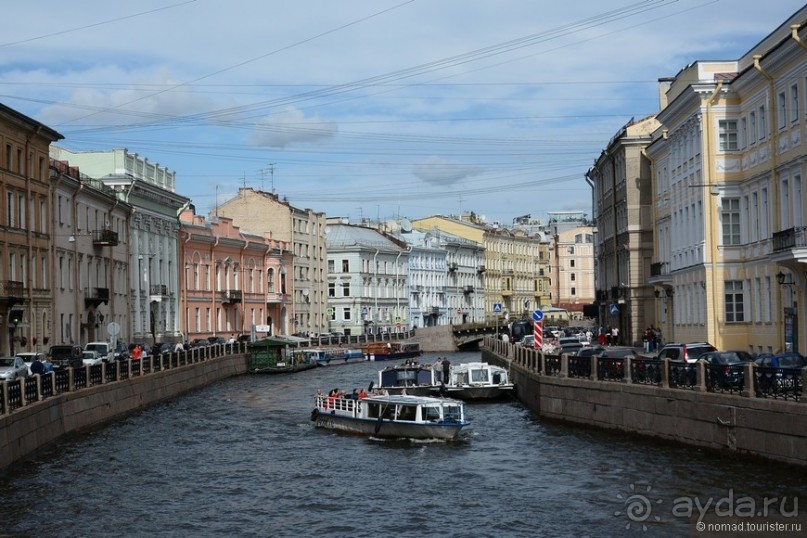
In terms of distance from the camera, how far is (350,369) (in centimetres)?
8319

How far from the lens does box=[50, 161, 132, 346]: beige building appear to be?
201 feet

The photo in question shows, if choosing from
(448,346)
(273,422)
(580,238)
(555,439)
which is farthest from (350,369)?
(580,238)

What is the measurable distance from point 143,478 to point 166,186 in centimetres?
5876

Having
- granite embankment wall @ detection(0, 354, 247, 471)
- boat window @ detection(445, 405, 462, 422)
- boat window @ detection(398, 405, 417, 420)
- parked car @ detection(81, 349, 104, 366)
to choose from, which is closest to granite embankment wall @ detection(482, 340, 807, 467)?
boat window @ detection(445, 405, 462, 422)

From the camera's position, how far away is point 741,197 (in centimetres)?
4672

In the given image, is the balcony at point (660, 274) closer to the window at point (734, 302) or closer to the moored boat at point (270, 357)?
the window at point (734, 302)

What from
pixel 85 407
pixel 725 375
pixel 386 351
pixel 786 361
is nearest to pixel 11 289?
pixel 85 407

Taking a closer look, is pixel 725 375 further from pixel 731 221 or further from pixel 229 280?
pixel 229 280

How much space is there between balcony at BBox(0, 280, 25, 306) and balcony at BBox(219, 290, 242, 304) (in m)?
38.7

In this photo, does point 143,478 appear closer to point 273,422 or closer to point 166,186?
point 273,422

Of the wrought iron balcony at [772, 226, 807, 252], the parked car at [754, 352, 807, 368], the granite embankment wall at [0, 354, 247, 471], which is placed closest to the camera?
the granite embankment wall at [0, 354, 247, 471]

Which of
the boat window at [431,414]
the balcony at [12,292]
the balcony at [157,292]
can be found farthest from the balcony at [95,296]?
the boat window at [431,414]

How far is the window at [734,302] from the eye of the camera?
47.8 meters

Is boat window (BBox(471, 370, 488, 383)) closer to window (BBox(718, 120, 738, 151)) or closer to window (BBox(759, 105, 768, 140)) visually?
window (BBox(718, 120, 738, 151))
